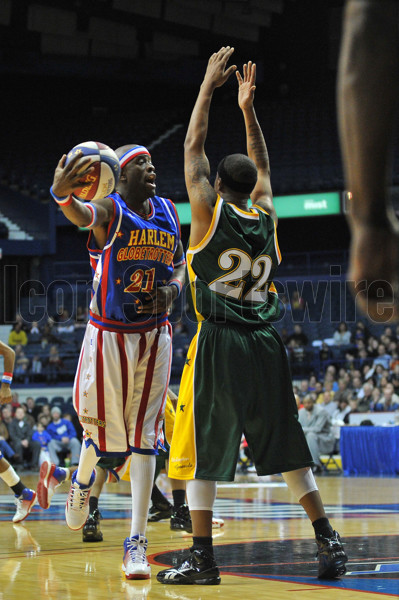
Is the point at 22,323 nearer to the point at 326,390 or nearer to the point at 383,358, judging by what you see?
the point at 326,390

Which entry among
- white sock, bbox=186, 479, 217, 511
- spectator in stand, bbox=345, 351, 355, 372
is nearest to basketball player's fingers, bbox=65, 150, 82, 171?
white sock, bbox=186, 479, 217, 511

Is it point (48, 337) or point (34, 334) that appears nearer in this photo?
point (48, 337)

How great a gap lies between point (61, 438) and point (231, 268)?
13.5m

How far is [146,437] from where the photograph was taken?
468cm

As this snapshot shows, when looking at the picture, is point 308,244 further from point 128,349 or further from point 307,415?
point 128,349

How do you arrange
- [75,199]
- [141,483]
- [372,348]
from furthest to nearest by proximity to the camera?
1. [372,348]
2. [141,483]
3. [75,199]

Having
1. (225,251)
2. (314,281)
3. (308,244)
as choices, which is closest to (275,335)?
(225,251)

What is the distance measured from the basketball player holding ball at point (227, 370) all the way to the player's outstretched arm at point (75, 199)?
0.58m

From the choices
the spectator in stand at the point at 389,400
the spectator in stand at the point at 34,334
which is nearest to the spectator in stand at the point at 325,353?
the spectator in stand at the point at 389,400

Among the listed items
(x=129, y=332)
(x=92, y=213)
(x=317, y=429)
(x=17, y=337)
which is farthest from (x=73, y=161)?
(x=17, y=337)

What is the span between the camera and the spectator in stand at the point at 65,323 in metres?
23.1

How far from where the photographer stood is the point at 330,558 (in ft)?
13.3

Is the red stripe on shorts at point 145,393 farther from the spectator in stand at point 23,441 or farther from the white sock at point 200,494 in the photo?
the spectator in stand at point 23,441

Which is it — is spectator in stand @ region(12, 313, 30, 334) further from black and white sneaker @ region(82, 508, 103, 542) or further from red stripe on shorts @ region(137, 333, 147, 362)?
red stripe on shorts @ region(137, 333, 147, 362)
